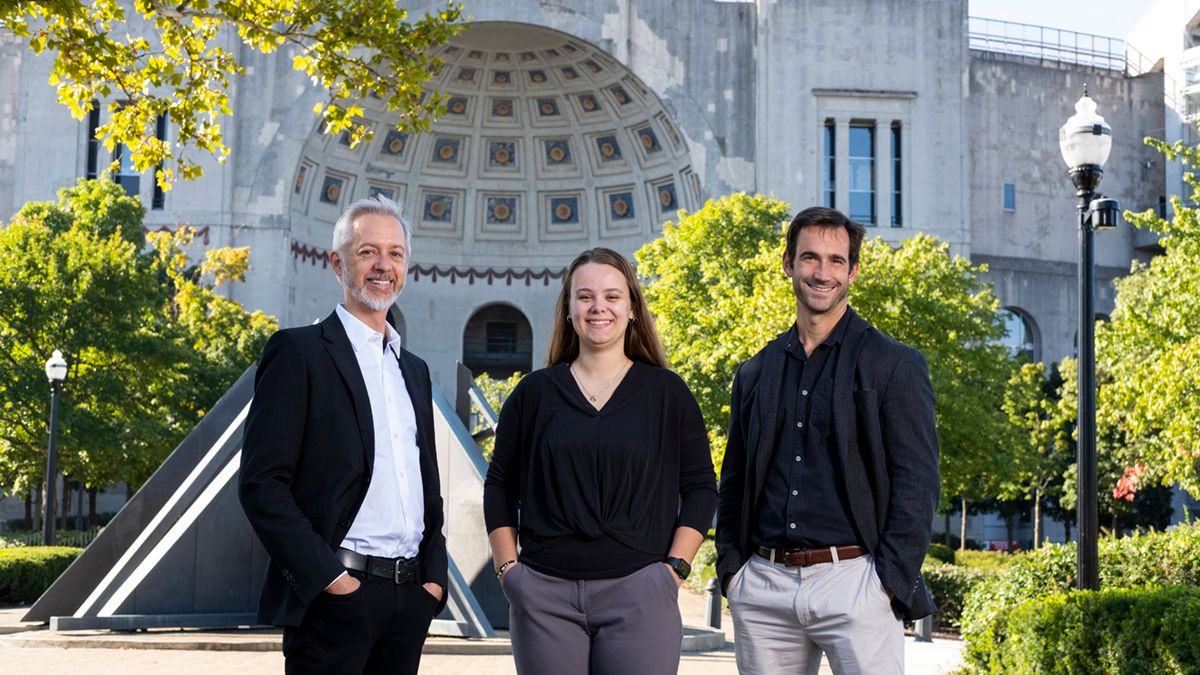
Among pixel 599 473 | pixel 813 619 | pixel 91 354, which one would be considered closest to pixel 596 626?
pixel 599 473

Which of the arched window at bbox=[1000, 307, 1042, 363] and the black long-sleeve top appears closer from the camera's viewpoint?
the black long-sleeve top

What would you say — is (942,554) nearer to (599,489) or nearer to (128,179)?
(128,179)

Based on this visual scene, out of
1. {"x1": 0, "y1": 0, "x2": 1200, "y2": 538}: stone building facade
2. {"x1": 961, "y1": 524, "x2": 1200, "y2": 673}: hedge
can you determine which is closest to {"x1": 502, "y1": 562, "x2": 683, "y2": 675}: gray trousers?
{"x1": 961, "y1": 524, "x2": 1200, "y2": 673}: hedge

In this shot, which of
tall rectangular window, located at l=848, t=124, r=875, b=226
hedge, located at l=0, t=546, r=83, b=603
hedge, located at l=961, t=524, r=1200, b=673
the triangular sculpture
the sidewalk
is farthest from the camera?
tall rectangular window, located at l=848, t=124, r=875, b=226

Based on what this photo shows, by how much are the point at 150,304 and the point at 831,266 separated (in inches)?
959

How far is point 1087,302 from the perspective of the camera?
9.62m

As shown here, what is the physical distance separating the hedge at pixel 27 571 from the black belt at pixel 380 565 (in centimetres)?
1578

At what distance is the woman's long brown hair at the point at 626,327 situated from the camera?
4582 millimetres

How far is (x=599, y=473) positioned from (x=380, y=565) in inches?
29.7

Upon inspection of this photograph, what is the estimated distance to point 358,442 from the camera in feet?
14.4

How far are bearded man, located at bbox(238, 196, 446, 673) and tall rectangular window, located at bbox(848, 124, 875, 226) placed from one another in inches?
1392

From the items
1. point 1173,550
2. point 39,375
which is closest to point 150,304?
point 39,375

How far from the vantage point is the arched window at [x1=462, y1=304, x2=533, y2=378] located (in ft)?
144

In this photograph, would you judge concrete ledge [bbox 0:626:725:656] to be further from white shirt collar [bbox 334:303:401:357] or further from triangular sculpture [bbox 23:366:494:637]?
white shirt collar [bbox 334:303:401:357]
